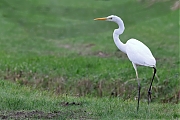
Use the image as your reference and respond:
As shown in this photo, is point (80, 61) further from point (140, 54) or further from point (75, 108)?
point (75, 108)

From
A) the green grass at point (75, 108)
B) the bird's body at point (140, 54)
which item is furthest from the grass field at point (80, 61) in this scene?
the bird's body at point (140, 54)

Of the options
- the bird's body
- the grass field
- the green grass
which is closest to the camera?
the green grass

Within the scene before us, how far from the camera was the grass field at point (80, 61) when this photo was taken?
28.3ft

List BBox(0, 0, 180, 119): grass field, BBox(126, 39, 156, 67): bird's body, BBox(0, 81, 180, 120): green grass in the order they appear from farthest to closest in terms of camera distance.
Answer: BBox(126, 39, 156, 67): bird's body → BBox(0, 0, 180, 119): grass field → BBox(0, 81, 180, 120): green grass

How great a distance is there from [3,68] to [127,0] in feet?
75.6

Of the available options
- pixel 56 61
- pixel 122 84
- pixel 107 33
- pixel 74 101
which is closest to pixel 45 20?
pixel 107 33

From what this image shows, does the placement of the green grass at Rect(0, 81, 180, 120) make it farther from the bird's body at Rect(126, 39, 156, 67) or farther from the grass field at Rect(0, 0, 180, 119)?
the bird's body at Rect(126, 39, 156, 67)

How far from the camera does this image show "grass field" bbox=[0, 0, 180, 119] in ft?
28.3

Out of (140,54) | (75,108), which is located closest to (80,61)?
(140,54)

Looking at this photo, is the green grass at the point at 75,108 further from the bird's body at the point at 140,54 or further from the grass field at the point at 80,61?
the bird's body at the point at 140,54

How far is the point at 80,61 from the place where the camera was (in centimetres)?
1652

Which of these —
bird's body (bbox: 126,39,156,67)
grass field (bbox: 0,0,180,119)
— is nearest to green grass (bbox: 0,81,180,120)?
grass field (bbox: 0,0,180,119)

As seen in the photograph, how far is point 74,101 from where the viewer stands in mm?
9312

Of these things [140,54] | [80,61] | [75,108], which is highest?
[80,61]
